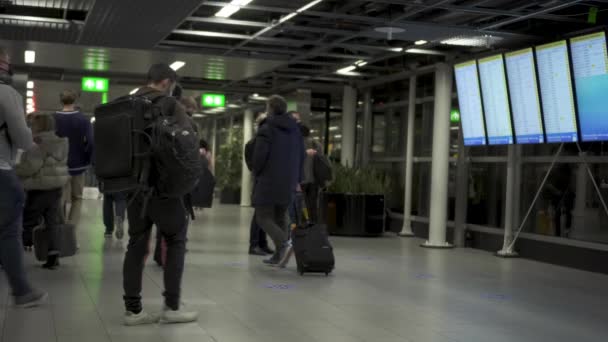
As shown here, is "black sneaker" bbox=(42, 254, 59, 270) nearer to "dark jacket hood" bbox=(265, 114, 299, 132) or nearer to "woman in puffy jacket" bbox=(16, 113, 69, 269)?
"woman in puffy jacket" bbox=(16, 113, 69, 269)

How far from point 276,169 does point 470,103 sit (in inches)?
171

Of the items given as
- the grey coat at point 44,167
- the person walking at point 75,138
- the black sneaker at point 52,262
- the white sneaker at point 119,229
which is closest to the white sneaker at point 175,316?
the grey coat at point 44,167

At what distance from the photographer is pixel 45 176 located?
6.82 meters

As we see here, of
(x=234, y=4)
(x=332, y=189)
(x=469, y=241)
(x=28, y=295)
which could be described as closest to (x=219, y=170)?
(x=332, y=189)

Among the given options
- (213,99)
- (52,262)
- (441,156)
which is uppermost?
(213,99)

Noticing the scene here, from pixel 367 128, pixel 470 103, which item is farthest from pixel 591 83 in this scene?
pixel 367 128

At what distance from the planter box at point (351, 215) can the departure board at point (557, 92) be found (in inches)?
171

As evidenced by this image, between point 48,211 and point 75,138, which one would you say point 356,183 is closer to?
point 75,138

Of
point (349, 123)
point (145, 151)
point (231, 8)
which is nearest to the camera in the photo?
point (145, 151)

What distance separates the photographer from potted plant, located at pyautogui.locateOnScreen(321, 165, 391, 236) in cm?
1348

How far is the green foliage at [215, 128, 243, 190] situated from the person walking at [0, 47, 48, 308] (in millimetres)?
19067

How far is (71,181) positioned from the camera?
834 centimetres

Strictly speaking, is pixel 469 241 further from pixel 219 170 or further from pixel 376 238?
pixel 219 170

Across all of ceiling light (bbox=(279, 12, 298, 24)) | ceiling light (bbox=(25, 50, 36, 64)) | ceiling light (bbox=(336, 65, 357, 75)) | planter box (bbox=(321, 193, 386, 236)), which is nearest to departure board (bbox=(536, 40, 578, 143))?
ceiling light (bbox=(279, 12, 298, 24))
